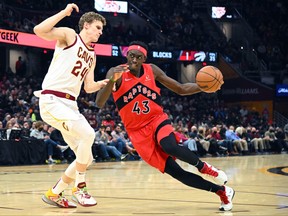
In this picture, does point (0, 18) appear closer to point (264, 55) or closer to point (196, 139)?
point (196, 139)

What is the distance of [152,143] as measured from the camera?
7070 millimetres

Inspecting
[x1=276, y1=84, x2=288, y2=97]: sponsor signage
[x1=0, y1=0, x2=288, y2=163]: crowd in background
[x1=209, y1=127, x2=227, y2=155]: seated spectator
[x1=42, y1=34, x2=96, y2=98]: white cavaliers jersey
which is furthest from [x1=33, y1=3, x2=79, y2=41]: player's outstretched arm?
[x1=276, y1=84, x2=288, y2=97]: sponsor signage

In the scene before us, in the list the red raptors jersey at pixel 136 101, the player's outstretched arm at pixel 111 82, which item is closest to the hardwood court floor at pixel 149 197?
the red raptors jersey at pixel 136 101

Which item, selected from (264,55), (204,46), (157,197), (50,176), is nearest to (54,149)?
(50,176)

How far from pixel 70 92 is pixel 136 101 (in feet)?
2.63

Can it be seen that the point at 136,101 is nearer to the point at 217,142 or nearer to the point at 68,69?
the point at 68,69

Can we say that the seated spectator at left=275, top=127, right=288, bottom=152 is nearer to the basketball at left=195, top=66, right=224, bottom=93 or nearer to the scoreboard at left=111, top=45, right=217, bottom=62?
the scoreboard at left=111, top=45, right=217, bottom=62

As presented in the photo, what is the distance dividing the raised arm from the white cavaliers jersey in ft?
0.32

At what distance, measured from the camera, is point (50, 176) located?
1246 cm

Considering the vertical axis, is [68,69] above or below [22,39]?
below

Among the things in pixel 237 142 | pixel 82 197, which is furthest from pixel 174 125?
pixel 82 197

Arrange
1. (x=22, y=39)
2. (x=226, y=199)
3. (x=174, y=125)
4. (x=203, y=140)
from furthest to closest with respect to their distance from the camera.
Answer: (x=22, y=39) → (x=174, y=125) → (x=203, y=140) → (x=226, y=199)

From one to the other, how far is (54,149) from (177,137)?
37.7 feet

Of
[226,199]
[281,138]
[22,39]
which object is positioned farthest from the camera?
[281,138]
